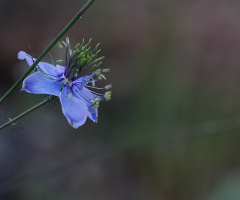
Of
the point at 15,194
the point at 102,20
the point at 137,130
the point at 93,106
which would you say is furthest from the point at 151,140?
the point at 102,20

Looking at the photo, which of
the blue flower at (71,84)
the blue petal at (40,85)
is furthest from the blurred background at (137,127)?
the blue petal at (40,85)

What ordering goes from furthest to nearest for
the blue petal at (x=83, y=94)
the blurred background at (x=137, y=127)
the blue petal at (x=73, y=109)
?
the blurred background at (x=137, y=127) → the blue petal at (x=83, y=94) → the blue petal at (x=73, y=109)

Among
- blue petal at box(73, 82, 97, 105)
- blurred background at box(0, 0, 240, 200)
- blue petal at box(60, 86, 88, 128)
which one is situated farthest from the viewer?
blurred background at box(0, 0, 240, 200)

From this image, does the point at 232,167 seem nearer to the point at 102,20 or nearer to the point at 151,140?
the point at 151,140

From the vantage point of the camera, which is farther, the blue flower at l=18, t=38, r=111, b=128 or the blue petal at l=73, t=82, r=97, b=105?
the blue petal at l=73, t=82, r=97, b=105

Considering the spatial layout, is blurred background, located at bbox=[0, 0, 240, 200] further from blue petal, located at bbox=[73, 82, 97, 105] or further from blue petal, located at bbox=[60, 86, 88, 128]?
blue petal, located at bbox=[60, 86, 88, 128]

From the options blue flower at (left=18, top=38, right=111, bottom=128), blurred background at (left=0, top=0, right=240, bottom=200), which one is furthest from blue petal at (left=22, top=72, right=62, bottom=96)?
blurred background at (left=0, top=0, right=240, bottom=200)

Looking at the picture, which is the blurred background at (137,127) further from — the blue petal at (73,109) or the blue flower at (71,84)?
the blue petal at (73,109)
